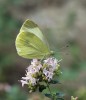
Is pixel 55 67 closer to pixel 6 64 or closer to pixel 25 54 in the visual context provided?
pixel 25 54

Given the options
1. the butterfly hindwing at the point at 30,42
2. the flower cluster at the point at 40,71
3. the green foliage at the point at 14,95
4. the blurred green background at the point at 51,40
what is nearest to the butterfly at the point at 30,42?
the butterfly hindwing at the point at 30,42

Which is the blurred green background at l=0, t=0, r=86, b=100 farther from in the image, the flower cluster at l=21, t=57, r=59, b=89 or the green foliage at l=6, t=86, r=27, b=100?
the flower cluster at l=21, t=57, r=59, b=89

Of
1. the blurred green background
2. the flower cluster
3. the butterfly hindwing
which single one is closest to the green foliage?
the blurred green background

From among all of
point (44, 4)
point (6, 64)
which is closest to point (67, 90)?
point (6, 64)

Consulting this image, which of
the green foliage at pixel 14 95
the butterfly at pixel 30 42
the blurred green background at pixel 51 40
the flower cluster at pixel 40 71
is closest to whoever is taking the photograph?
the flower cluster at pixel 40 71

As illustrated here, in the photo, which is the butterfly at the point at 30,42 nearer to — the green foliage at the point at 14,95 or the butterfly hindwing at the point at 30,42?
the butterfly hindwing at the point at 30,42

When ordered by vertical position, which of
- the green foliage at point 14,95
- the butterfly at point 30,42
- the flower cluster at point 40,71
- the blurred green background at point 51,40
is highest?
the blurred green background at point 51,40

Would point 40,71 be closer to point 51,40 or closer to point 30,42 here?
point 30,42
